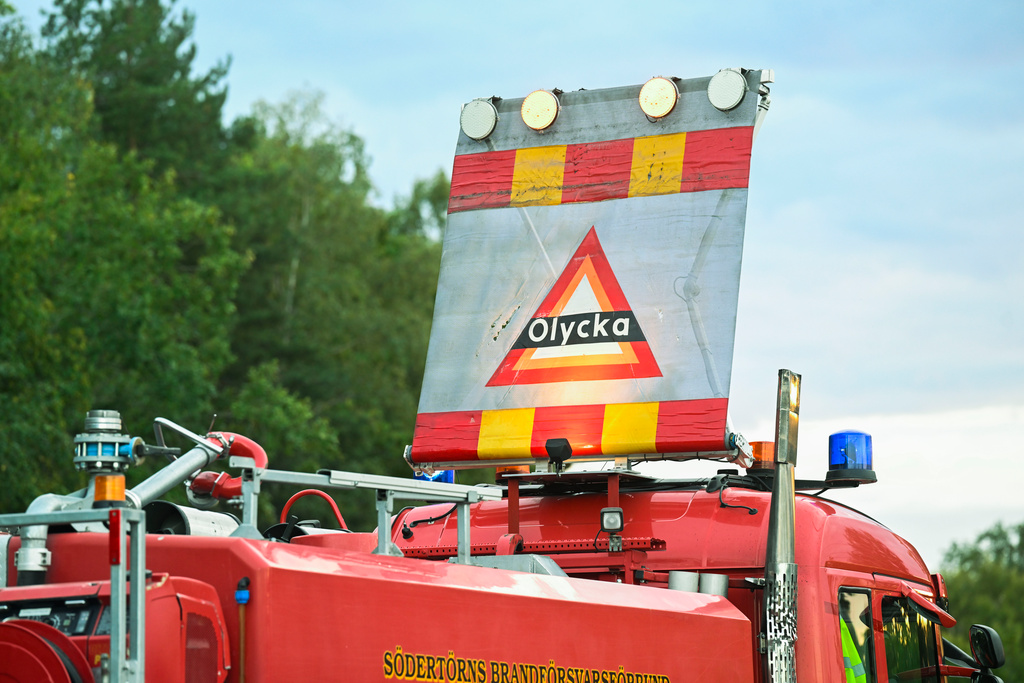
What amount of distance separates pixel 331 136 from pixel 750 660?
5660 centimetres

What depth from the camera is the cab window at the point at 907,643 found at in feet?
21.4

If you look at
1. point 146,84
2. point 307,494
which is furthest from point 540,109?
point 146,84

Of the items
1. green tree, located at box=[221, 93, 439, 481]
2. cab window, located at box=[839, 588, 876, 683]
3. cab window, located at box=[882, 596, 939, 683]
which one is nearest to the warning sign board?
cab window, located at box=[839, 588, 876, 683]

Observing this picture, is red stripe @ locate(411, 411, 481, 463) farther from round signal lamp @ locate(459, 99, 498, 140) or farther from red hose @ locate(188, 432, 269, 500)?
red hose @ locate(188, 432, 269, 500)

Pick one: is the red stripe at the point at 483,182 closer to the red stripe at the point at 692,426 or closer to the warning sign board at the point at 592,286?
the warning sign board at the point at 592,286

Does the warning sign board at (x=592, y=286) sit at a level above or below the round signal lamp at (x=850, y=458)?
above

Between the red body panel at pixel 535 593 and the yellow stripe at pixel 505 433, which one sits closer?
the red body panel at pixel 535 593

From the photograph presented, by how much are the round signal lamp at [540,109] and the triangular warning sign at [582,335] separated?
2.41 ft

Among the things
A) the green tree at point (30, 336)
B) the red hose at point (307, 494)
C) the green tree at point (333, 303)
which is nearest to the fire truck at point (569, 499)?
the red hose at point (307, 494)

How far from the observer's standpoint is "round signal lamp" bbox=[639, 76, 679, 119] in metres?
7.13

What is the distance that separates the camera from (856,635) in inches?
248

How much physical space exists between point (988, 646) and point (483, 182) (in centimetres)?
370

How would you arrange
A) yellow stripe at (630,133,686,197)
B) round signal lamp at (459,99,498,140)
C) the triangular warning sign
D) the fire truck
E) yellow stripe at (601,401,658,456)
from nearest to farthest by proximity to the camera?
the fire truck
yellow stripe at (601,401,658,456)
the triangular warning sign
yellow stripe at (630,133,686,197)
round signal lamp at (459,99,498,140)

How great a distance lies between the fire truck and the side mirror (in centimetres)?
2
